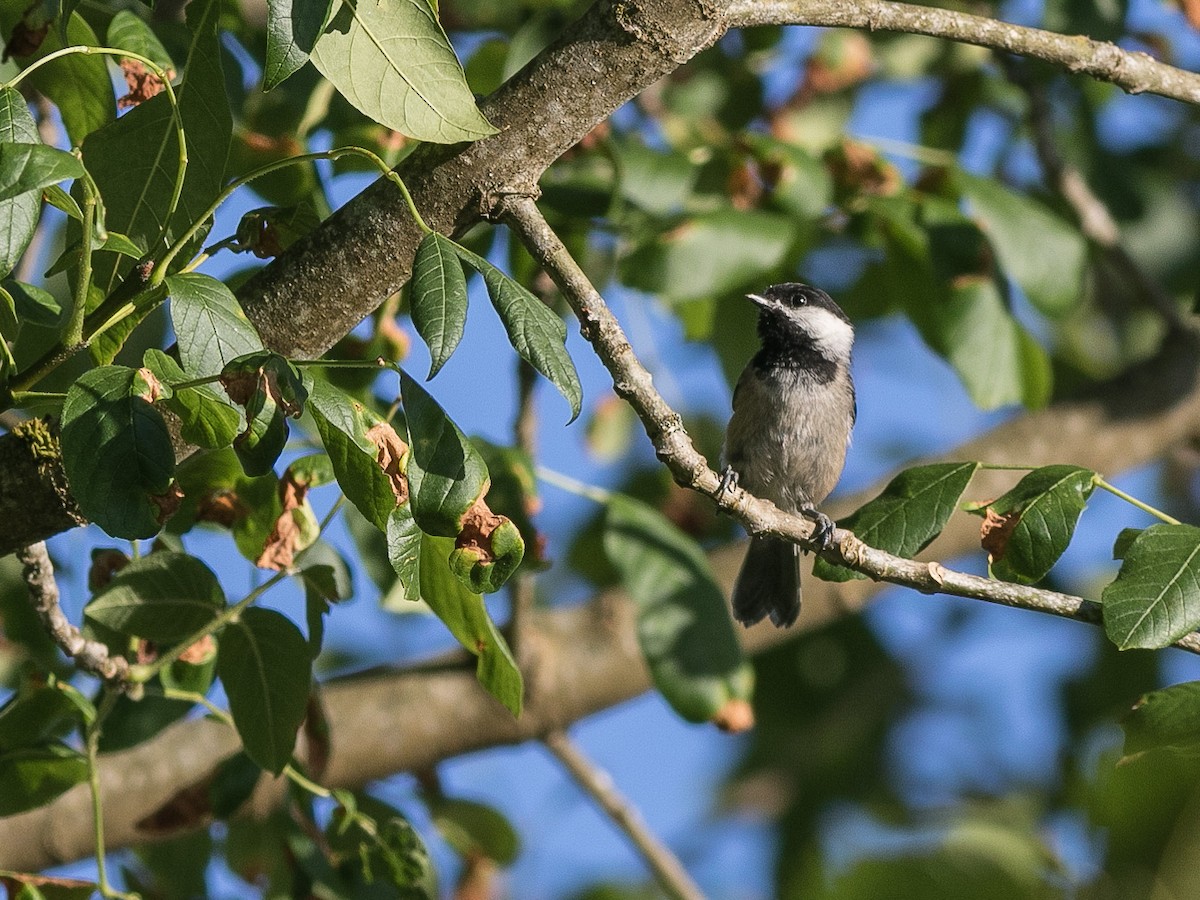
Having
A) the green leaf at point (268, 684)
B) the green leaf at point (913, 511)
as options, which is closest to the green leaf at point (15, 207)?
the green leaf at point (268, 684)

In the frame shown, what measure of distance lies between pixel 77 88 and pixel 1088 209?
13.0 ft

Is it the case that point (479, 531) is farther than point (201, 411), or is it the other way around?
point (479, 531)

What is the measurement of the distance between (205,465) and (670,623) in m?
1.47

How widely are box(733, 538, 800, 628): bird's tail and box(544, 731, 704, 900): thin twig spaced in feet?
Result: 2.55

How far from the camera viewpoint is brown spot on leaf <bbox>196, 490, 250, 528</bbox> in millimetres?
2684

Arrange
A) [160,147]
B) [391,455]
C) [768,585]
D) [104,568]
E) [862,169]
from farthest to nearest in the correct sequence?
[768,585] → [862,169] → [104,568] → [160,147] → [391,455]

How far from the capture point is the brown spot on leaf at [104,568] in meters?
2.73

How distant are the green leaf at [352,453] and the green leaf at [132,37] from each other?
2.64 feet

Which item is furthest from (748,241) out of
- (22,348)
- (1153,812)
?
(1153,812)

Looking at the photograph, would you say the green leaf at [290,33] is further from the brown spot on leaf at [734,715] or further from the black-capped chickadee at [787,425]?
the black-capped chickadee at [787,425]

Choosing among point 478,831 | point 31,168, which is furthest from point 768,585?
point 31,168

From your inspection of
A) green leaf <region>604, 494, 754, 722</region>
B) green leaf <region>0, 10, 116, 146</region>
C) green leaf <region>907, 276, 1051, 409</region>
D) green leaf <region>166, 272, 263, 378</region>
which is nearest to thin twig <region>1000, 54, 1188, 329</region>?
green leaf <region>907, 276, 1051, 409</region>

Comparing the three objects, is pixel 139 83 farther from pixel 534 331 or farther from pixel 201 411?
pixel 534 331

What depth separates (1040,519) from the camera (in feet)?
7.73
